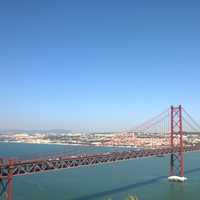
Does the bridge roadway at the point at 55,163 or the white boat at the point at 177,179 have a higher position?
the bridge roadway at the point at 55,163

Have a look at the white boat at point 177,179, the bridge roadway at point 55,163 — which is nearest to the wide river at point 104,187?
the white boat at point 177,179

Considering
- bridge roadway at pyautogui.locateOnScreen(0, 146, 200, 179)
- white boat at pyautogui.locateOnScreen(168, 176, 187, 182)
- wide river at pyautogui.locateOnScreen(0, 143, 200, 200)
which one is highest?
bridge roadway at pyautogui.locateOnScreen(0, 146, 200, 179)

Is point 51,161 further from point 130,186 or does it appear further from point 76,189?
point 130,186

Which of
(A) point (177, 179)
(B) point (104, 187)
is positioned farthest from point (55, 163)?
(A) point (177, 179)

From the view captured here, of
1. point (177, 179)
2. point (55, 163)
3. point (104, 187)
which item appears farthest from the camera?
point (177, 179)

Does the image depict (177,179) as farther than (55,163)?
Yes

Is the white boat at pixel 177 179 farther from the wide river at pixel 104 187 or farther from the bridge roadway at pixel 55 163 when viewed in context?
the bridge roadway at pixel 55 163

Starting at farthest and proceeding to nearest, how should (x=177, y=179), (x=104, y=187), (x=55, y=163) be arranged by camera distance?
(x=177, y=179), (x=104, y=187), (x=55, y=163)

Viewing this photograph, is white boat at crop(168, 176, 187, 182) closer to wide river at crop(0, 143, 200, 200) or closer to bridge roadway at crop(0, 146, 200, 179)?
wide river at crop(0, 143, 200, 200)

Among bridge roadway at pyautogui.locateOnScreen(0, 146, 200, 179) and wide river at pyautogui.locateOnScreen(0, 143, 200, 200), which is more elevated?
bridge roadway at pyautogui.locateOnScreen(0, 146, 200, 179)

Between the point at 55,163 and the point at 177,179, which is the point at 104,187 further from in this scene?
the point at 55,163

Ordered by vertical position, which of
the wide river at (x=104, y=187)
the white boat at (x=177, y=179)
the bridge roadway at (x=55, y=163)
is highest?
the bridge roadway at (x=55, y=163)

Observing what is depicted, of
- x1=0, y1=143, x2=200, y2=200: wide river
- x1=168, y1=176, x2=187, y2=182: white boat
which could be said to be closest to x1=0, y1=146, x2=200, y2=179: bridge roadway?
x1=0, y1=143, x2=200, y2=200: wide river
